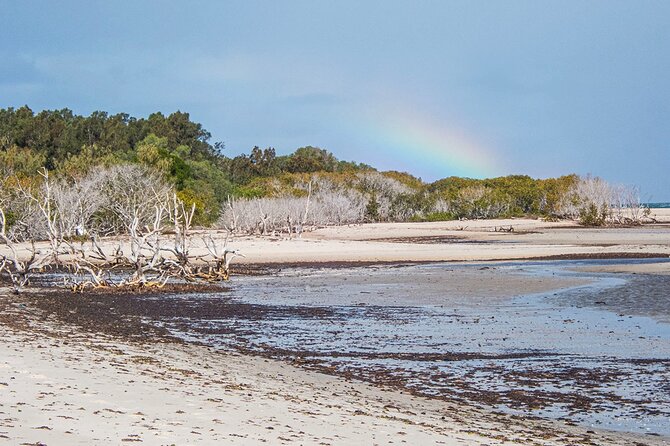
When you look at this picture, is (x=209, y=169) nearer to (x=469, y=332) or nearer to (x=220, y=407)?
(x=469, y=332)

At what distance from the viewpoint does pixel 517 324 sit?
1792 cm

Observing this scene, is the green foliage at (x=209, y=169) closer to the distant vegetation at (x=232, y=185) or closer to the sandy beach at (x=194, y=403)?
the distant vegetation at (x=232, y=185)

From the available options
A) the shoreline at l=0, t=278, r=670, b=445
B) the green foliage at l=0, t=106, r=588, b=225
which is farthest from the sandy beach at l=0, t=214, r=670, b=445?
the green foliage at l=0, t=106, r=588, b=225

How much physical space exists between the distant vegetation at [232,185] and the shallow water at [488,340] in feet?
107

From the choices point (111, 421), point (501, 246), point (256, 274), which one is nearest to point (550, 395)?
point (111, 421)

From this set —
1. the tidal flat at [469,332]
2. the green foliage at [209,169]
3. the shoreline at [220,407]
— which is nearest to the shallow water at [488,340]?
the tidal flat at [469,332]

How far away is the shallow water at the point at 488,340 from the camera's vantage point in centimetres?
1090

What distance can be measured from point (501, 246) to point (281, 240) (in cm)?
1516

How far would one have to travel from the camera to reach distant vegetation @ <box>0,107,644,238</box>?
65.1 meters

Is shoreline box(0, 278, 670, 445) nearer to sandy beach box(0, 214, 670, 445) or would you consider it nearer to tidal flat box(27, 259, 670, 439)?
sandy beach box(0, 214, 670, 445)

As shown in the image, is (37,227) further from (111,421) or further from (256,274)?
(111,421)

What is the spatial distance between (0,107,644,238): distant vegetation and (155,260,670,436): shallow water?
3259 cm

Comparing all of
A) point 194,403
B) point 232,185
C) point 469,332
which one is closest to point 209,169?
point 232,185

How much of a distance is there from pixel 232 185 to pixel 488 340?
3162 inches
